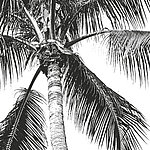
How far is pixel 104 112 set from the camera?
28.3ft

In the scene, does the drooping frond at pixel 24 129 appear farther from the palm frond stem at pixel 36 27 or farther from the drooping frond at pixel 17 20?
the palm frond stem at pixel 36 27

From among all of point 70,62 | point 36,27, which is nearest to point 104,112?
point 70,62

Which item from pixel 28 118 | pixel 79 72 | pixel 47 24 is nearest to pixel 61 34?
pixel 47 24

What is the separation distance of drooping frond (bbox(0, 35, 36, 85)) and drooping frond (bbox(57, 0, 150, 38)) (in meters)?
0.80

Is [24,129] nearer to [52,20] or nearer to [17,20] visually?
[17,20]

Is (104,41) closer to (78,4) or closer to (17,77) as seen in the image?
(78,4)

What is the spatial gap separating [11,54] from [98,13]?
1.94 metres

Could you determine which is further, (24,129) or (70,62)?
(24,129)

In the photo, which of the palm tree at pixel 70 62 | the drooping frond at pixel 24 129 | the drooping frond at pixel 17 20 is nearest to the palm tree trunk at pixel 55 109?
the palm tree at pixel 70 62

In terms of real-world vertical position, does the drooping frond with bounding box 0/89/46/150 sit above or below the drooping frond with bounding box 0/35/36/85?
below

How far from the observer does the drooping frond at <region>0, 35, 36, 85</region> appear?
26.9 ft

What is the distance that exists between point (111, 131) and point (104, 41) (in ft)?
5.31

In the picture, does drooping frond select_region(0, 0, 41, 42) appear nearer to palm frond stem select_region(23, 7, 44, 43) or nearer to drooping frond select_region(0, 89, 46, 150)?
palm frond stem select_region(23, 7, 44, 43)

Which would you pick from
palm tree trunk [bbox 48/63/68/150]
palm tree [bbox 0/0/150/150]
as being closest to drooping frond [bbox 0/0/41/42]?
palm tree [bbox 0/0/150/150]
